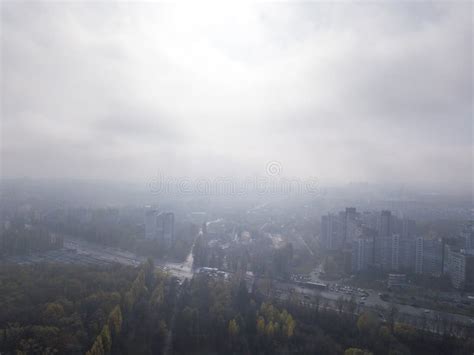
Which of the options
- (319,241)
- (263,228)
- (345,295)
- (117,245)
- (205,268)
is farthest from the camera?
(263,228)

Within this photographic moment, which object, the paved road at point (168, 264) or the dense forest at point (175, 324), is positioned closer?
the dense forest at point (175, 324)

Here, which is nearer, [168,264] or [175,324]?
[175,324]

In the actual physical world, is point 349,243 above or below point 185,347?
above

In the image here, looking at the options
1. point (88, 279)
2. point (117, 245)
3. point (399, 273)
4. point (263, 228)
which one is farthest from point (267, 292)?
point (263, 228)

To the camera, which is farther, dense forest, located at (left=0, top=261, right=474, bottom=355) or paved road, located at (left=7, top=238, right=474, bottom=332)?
paved road, located at (left=7, top=238, right=474, bottom=332)

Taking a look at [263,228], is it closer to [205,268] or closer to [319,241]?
[319,241]

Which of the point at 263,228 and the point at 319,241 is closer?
the point at 319,241

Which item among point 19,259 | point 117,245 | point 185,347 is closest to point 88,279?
point 185,347

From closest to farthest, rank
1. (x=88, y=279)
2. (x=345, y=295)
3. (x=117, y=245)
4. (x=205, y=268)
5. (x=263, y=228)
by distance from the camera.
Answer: (x=88, y=279) < (x=345, y=295) < (x=205, y=268) < (x=117, y=245) < (x=263, y=228)
